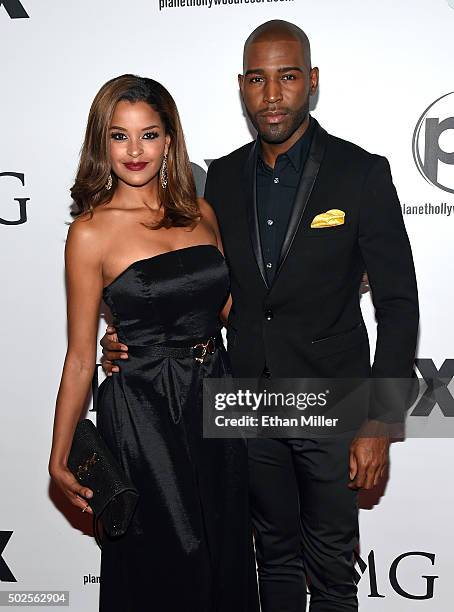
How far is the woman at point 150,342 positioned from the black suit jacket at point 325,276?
0.31ft

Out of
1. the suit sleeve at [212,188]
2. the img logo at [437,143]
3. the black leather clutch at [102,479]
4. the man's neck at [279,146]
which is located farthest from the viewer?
the img logo at [437,143]

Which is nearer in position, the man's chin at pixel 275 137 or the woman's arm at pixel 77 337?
the woman's arm at pixel 77 337

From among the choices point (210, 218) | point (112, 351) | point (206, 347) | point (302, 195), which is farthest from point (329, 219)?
point (112, 351)

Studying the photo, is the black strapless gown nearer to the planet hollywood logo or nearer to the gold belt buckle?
the gold belt buckle

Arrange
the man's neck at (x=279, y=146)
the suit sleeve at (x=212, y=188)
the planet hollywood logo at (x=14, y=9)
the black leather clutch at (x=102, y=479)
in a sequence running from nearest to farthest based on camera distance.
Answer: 1. the black leather clutch at (x=102, y=479)
2. the man's neck at (x=279, y=146)
3. the suit sleeve at (x=212, y=188)
4. the planet hollywood logo at (x=14, y=9)

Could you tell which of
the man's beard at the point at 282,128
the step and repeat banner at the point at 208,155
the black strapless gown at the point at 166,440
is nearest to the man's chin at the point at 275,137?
the man's beard at the point at 282,128

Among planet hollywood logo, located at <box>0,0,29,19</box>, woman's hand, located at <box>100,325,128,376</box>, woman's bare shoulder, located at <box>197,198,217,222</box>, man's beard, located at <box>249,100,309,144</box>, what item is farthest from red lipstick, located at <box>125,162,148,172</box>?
planet hollywood logo, located at <box>0,0,29,19</box>

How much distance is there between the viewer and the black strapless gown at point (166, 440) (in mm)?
2189

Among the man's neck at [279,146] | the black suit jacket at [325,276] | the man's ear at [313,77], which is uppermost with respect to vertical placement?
the man's ear at [313,77]

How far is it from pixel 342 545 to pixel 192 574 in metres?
0.46

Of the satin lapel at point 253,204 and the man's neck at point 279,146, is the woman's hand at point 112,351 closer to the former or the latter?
the satin lapel at point 253,204

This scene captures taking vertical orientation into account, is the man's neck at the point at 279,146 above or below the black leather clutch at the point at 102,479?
above

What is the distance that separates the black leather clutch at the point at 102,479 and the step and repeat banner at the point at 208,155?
3.13 feet

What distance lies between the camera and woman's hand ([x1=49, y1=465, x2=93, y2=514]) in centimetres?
217
